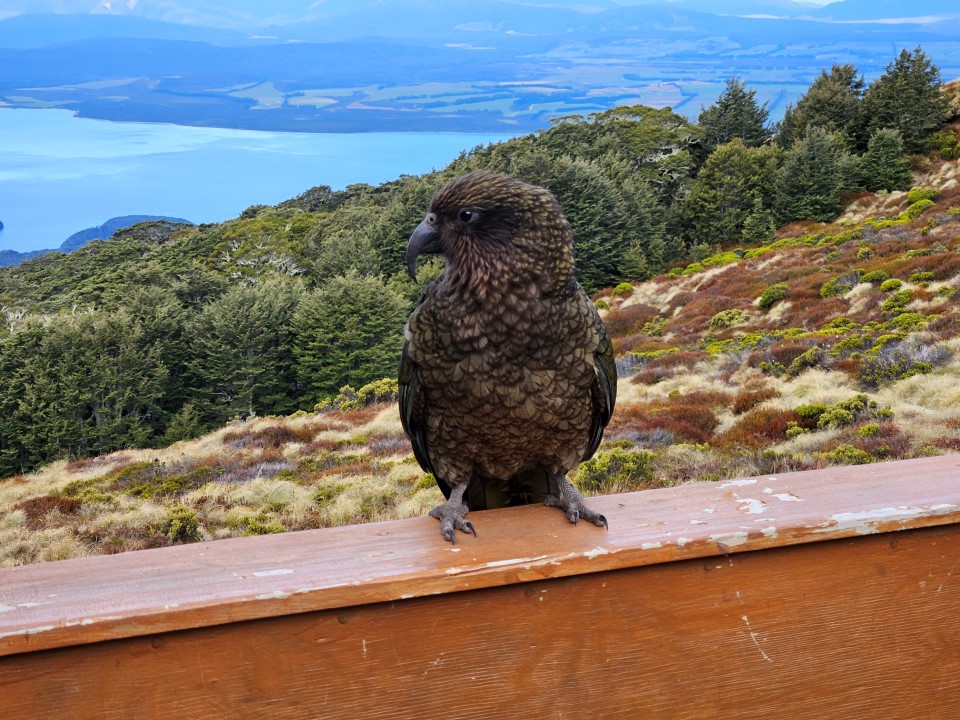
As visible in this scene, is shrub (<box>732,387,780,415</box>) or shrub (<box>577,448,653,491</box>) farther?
shrub (<box>732,387,780,415</box>)

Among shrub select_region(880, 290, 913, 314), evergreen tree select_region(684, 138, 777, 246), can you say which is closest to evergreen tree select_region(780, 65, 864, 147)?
evergreen tree select_region(684, 138, 777, 246)

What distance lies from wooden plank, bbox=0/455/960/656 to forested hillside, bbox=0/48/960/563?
6355 mm

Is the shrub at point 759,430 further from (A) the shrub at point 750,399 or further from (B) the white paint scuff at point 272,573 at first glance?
(B) the white paint scuff at point 272,573

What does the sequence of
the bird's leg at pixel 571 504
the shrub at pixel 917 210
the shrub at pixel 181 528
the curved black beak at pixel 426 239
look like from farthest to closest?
the shrub at pixel 917 210, the shrub at pixel 181 528, the curved black beak at pixel 426 239, the bird's leg at pixel 571 504

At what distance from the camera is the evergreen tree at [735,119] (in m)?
46.9

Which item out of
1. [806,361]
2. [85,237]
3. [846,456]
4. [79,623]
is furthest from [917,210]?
[85,237]

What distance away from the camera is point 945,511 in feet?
4.58

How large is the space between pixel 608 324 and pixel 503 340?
888 inches

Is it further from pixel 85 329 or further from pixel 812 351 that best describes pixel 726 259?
pixel 85 329

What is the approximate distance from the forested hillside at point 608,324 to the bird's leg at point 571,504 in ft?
18.1

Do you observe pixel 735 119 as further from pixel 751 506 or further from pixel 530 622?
pixel 530 622

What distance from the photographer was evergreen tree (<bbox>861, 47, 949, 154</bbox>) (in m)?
37.4

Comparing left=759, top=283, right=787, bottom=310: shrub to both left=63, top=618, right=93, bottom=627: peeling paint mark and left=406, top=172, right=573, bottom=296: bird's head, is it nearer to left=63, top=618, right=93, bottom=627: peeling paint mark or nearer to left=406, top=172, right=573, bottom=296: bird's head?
left=406, top=172, right=573, bottom=296: bird's head

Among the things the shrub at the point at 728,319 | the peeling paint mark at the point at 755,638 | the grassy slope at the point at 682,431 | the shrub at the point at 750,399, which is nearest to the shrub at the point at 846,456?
the grassy slope at the point at 682,431
